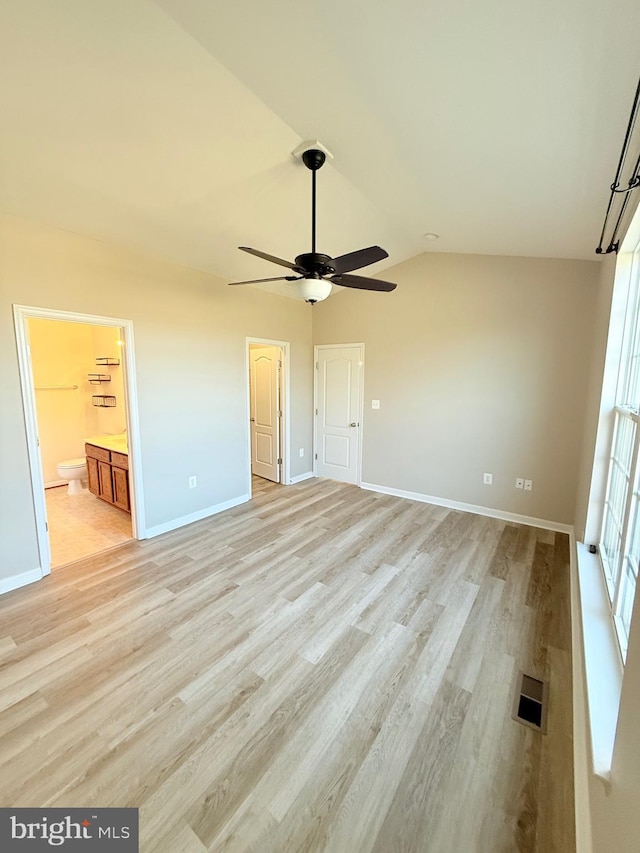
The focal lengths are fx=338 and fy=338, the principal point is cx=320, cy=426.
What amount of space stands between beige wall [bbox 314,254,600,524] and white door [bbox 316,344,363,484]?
0.57 ft

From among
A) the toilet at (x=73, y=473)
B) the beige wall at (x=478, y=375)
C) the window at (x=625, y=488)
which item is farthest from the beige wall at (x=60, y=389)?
the window at (x=625, y=488)

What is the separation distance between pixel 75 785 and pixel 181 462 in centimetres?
263

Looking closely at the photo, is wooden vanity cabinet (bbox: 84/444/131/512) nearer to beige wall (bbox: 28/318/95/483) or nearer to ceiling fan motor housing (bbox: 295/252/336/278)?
beige wall (bbox: 28/318/95/483)

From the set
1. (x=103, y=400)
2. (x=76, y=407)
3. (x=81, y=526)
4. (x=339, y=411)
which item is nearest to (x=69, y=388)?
(x=76, y=407)

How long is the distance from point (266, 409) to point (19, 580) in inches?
Answer: 133

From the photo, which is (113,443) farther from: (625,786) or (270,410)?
(625,786)

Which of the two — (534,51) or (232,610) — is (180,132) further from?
(232,610)

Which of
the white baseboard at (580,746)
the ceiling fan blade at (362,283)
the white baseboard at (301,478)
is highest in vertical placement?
the ceiling fan blade at (362,283)

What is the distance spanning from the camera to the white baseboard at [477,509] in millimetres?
3661

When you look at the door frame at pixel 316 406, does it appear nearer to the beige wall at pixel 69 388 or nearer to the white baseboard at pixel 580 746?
the beige wall at pixel 69 388

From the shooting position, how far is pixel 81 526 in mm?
3705

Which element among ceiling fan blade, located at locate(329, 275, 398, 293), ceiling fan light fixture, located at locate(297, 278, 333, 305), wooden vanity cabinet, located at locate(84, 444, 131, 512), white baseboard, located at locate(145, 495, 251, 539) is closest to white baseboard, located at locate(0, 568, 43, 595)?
white baseboard, located at locate(145, 495, 251, 539)

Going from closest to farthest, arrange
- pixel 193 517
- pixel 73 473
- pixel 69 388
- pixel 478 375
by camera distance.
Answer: pixel 193 517
pixel 478 375
pixel 73 473
pixel 69 388

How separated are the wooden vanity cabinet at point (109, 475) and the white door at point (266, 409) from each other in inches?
82.4
